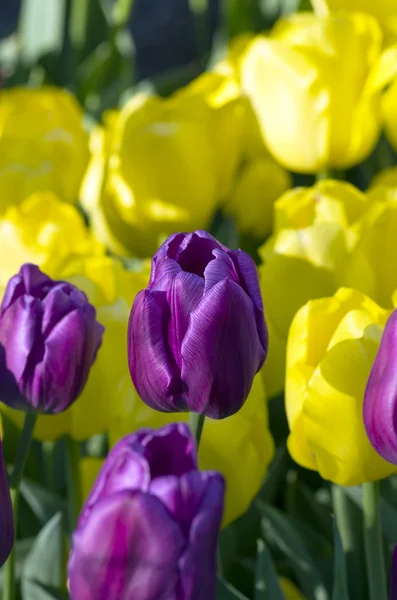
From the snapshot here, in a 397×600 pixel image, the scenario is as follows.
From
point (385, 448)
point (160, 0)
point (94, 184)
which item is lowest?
point (160, 0)

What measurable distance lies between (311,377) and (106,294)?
0.19 meters

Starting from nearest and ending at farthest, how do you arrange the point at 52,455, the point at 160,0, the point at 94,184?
the point at 52,455 → the point at 94,184 → the point at 160,0

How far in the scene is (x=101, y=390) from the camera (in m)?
0.58

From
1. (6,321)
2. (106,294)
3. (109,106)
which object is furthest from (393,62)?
(109,106)

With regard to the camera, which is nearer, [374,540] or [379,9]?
[374,540]

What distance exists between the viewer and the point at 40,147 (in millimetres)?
1006

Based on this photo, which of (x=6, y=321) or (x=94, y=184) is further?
(x=94, y=184)

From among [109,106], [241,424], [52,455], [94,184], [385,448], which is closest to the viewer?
[385,448]

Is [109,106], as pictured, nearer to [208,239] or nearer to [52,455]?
[52,455]

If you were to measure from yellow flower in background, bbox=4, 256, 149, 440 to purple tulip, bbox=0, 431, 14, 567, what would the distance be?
0.47 ft

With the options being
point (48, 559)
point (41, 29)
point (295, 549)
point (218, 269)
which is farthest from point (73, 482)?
point (41, 29)

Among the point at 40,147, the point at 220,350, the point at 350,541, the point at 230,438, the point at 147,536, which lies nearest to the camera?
the point at 147,536

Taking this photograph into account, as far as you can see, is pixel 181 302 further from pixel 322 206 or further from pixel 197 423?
pixel 322 206

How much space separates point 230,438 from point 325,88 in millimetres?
428
